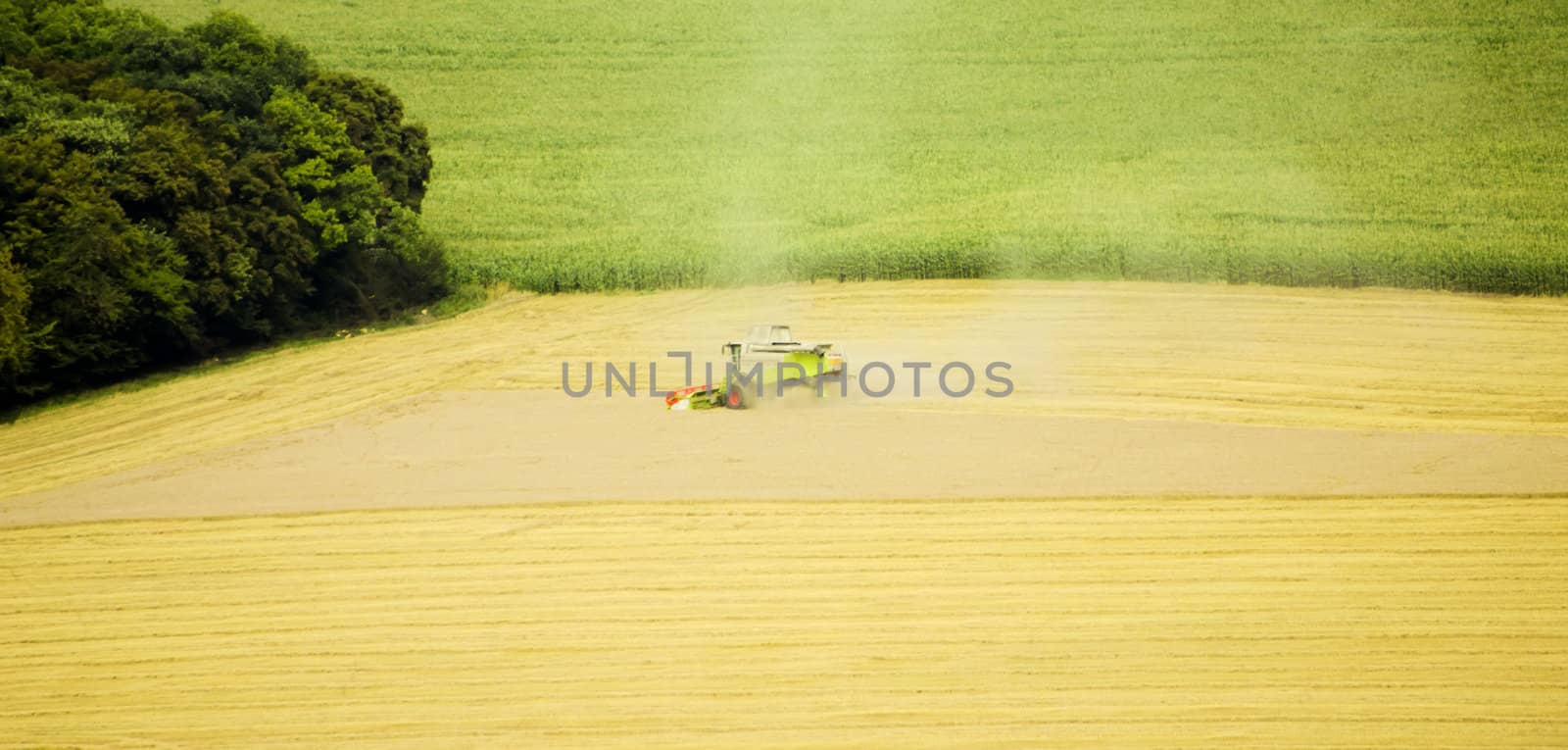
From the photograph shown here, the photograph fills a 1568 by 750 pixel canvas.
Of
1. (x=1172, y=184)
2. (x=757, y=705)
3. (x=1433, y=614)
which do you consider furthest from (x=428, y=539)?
(x=1172, y=184)

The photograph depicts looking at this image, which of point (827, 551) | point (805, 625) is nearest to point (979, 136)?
point (827, 551)

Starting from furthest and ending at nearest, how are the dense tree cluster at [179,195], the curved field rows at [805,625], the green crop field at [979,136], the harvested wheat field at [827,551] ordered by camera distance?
the green crop field at [979,136] → the dense tree cluster at [179,195] → the harvested wheat field at [827,551] → the curved field rows at [805,625]

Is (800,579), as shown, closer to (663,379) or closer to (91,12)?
(663,379)

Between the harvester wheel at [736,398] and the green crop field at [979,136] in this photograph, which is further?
the green crop field at [979,136]

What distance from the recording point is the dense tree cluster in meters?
30.8

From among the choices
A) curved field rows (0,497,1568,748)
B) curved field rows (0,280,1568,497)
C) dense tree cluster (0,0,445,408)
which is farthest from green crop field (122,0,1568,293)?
curved field rows (0,497,1568,748)

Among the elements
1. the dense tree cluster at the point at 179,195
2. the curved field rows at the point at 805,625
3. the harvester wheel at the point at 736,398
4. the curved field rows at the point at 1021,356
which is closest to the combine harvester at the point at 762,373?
the harvester wheel at the point at 736,398

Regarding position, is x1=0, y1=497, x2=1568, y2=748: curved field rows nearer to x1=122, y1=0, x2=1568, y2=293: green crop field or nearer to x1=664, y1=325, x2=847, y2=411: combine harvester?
x1=664, y1=325, x2=847, y2=411: combine harvester

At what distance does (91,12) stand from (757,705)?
3298 centimetres

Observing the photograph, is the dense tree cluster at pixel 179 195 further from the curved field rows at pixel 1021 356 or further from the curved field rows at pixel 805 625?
the curved field rows at pixel 805 625

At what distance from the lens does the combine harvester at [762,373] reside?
28.9 m

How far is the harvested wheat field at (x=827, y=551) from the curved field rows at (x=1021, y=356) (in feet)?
0.49

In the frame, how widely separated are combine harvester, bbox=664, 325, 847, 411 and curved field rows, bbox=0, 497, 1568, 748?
17.3ft

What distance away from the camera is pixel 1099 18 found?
65.1 m
